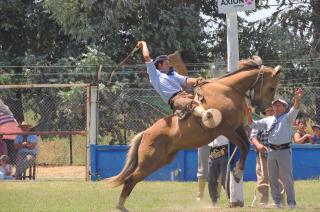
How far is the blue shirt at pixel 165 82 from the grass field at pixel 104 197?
182 cm

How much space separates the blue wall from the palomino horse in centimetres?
767

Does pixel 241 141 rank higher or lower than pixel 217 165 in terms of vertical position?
higher

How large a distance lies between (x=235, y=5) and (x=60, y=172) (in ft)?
34.4

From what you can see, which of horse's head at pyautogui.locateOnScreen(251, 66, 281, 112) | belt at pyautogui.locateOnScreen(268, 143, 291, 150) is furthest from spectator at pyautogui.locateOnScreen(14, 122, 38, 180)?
horse's head at pyautogui.locateOnScreen(251, 66, 281, 112)

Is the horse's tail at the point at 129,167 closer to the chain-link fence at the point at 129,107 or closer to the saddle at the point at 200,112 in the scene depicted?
the saddle at the point at 200,112

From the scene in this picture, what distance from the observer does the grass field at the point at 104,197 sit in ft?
41.6

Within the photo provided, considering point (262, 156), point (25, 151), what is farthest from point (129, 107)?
point (262, 156)

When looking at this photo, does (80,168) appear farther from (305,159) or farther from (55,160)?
(305,159)

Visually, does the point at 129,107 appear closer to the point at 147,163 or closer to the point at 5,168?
the point at 5,168

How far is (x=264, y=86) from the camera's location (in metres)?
12.1

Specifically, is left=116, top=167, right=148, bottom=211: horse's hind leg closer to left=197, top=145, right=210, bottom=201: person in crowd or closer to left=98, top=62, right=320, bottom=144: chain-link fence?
left=197, top=145, right=210, bottom=201: person in crowd

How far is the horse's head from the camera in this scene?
39.7 ft

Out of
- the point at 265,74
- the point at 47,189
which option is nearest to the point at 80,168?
the point at 47,189

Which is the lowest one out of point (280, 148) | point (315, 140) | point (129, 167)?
point (315, 140)
